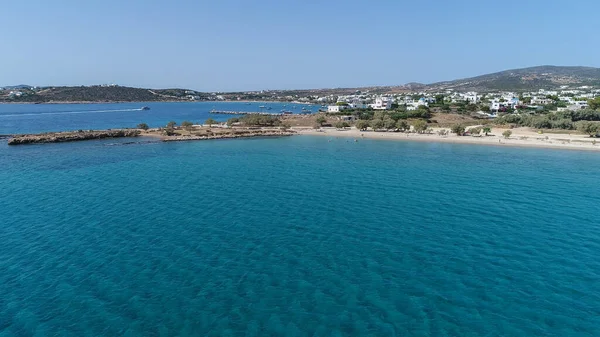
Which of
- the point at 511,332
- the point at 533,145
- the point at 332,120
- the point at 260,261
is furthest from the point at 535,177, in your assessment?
the point at 332,120

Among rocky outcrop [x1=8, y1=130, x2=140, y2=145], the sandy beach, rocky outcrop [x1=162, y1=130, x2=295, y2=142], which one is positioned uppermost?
rocky outcrop [x1=8, y1=130, x2=140, y2=145]

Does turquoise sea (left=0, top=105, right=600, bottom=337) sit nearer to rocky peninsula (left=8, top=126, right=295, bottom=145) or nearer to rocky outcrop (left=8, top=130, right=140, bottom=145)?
rocky peninsula (left=8, top=126, right=295, bottom=145)

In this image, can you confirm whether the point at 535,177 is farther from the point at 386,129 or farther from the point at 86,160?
the point at 86,160

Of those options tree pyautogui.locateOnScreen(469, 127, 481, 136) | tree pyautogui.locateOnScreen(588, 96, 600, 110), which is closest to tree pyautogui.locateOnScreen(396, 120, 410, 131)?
tree pyautogui.locateOnScreen(469, 127, 481, 136)

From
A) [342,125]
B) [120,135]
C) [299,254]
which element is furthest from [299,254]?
[342,125]

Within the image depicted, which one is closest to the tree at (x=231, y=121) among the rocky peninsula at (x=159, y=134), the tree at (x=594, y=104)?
the rocky peninsula at (x=159, y=134)

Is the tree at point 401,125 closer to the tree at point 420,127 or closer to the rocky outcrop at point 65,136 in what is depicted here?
the tree at point 420,127
